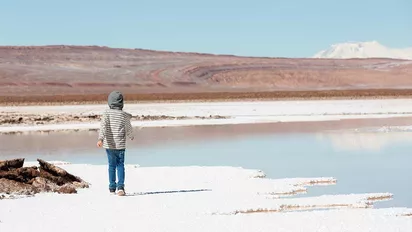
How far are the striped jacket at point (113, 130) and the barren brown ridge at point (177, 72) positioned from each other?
62.8 metres

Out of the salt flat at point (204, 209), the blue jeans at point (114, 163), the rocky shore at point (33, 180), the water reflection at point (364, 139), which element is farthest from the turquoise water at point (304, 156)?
the rocky shore at point (33, 180)

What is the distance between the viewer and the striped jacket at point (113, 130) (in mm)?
8930

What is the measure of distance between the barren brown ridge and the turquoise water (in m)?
55.4

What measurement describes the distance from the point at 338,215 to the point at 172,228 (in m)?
1.53

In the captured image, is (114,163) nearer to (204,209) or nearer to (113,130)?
(113,130)

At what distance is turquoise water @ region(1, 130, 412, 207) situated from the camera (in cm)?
988

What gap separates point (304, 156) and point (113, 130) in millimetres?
5187

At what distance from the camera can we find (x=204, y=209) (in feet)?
25.4

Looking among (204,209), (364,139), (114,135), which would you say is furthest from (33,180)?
(364,139)

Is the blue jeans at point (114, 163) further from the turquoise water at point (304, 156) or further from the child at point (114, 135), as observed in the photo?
the turquoise water at point (304, 156)

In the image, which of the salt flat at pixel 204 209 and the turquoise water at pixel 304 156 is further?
the turquoise water at pixel 304 156

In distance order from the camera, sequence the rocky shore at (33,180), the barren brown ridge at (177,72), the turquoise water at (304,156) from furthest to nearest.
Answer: the barren brown ridge at (177,72) → the turquoise water at (304,156) → the rocky shore at (33,180)

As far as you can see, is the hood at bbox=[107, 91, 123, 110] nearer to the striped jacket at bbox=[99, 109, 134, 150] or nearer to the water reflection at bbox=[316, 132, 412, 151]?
the striped jacket at bbox=[99, 109, 134, 150]

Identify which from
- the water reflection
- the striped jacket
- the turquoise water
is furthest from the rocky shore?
the water reflection
